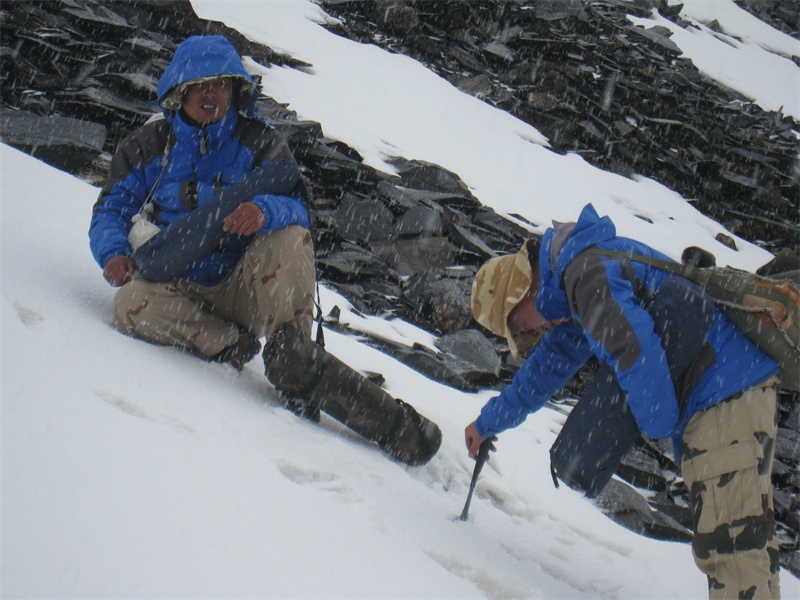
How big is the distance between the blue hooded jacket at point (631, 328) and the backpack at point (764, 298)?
1.5 inches

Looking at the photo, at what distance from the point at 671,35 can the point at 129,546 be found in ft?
92.1

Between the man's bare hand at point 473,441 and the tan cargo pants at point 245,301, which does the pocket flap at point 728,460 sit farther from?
the tan cargo pants at point 245,301

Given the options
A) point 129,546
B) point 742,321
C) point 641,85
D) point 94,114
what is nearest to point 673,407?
point 742,321

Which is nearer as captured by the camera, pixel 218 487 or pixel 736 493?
pixel 218 487

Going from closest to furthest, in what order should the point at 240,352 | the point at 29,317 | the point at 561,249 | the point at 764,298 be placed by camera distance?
the point at 764,298, the point at 29,317, the point at 561,249, the point at 240,352

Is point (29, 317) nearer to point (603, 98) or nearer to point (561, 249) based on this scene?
point (561, 249)

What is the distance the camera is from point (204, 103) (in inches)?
119

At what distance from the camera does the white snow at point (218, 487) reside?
4.60 ft

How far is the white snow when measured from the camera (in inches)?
55.2

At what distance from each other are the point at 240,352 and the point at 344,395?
0.57 metres

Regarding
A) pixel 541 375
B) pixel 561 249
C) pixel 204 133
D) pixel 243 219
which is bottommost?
pixel 541 375

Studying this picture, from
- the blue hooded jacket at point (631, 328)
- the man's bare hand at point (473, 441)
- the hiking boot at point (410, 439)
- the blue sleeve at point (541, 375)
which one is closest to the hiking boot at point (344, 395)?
the hiking boot at point (410, 439)

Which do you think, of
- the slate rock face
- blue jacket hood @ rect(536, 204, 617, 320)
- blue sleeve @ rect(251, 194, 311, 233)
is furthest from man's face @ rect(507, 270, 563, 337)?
the slate rock face

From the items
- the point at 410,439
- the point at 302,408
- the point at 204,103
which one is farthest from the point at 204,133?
the point at 410,439
